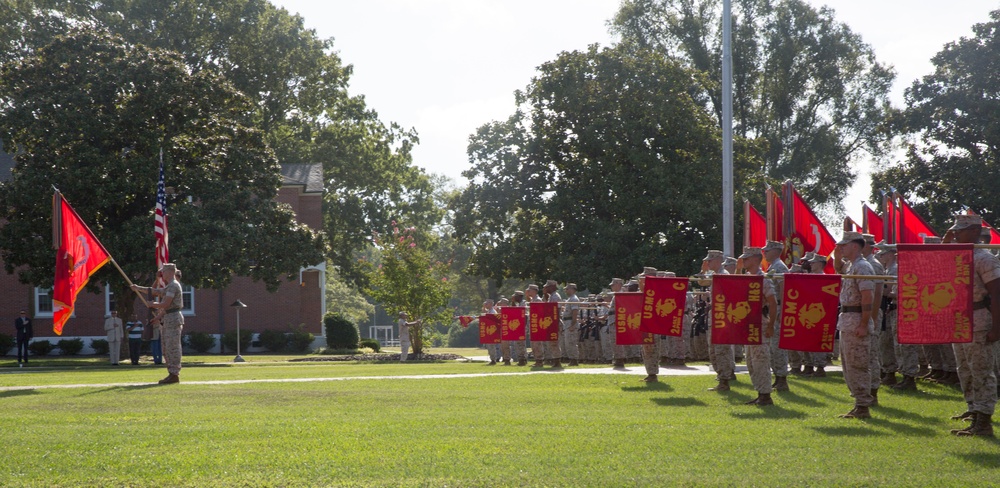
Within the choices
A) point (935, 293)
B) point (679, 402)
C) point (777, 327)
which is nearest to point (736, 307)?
point (679, 402)

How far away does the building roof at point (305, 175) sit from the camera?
51.1m

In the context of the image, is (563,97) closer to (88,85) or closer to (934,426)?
(88,85)

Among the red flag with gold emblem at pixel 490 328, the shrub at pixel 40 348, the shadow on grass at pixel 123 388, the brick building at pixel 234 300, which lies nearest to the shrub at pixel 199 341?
the brick building at pixel 234 300

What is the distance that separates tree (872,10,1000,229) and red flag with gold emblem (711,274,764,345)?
32.6 metres

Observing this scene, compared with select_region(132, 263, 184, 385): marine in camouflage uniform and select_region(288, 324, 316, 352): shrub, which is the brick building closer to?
select_region(288, 324, 316, 352): shrub

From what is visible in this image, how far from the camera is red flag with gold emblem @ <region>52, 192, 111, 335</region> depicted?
17281 mm

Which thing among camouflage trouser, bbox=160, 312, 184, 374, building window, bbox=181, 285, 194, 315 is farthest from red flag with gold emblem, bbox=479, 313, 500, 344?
building window, bbox=181, 285, 194, 315

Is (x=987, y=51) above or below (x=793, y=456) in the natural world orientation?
above

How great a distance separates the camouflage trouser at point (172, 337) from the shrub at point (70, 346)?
2984 cm

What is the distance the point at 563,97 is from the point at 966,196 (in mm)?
16943

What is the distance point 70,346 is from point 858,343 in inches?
1630

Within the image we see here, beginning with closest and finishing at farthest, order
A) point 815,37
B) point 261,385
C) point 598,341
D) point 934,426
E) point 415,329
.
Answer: point 934,426 → point 261,385 → point 598,341 → point 415,329 → point 815,37

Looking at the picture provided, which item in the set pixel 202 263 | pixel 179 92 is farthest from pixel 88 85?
pixel 202 263

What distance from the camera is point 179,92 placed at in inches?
1382
